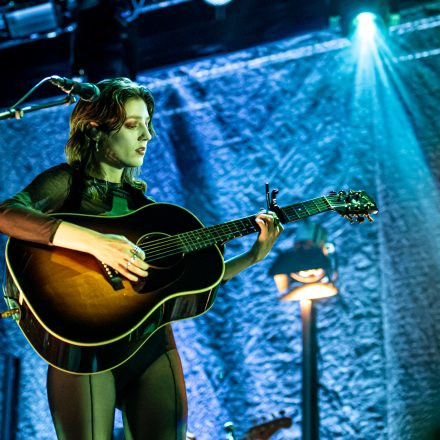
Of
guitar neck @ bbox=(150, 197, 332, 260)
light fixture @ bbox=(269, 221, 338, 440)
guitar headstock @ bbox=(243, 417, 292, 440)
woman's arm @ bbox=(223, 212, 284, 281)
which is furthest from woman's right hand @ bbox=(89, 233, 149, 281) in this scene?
guitar headstock @ bbox=(243, 417, 292, 440)

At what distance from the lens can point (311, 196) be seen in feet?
13.9

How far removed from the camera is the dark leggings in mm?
2047

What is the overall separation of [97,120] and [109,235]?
1.90 feet

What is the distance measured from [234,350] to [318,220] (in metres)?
0.99

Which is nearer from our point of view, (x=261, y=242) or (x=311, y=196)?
(x=261, y=242)

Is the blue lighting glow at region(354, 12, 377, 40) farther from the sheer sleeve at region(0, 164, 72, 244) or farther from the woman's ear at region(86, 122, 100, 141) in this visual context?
the sheer sleeve at region(0, 164, 72, 244)

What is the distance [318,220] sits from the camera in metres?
4.13

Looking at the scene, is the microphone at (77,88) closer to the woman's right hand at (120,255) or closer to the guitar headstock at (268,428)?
the woman's right hand at (120,255)

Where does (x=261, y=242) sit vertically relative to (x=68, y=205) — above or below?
below

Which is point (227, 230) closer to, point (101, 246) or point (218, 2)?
point (101, 246)

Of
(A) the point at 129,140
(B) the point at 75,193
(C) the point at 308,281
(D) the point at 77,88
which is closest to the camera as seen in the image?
(D) the point at 77,88

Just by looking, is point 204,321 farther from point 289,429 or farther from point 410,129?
point 410,129

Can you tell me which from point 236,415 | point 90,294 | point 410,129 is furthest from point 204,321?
point 90,294

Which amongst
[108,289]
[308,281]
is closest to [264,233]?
[108,289]
